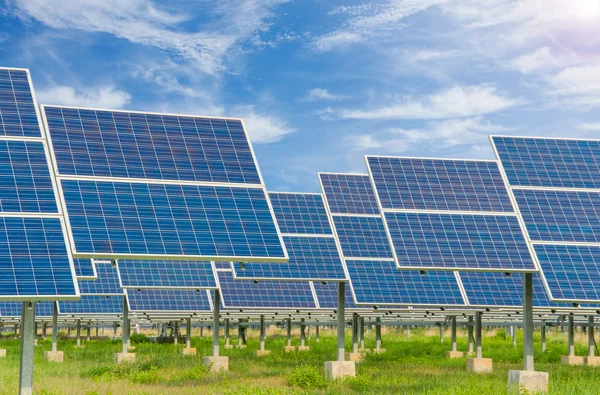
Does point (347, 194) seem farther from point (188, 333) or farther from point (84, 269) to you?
point (188, 333)

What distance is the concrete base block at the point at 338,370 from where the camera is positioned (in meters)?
28.1

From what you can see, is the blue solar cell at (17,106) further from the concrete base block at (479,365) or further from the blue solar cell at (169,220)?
the concrete base block at (479,365)

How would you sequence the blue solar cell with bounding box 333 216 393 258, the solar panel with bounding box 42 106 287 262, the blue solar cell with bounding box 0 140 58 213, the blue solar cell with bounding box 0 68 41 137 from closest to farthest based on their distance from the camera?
the blue solar cell with bounding box 0 140 58 213 → the solar panel with bounding box 42 106 287 262 → the blue solar cell with bounding box 0 68 41 137 → the blue solar cell with bounding box 333 216 393 258

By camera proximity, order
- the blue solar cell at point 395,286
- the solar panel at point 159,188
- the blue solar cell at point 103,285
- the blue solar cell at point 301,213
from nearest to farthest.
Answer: the solar panel at point 159,188, the blue solar cell at point 395,286, the blue solar cell at point 301,213, the blue solar cell at point 103,285

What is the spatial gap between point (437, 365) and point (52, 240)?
23.0 m

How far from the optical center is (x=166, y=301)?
4675 cm

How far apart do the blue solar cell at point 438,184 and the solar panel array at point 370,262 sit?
219 inches

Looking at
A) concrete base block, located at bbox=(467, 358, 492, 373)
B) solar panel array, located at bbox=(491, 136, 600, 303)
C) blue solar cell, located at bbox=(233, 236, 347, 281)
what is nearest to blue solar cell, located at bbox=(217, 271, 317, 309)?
blue solar cell, located at bbox=(233, 236, 347, 281)

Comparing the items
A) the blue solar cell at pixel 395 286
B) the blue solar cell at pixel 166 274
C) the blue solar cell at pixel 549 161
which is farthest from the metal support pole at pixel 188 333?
the blue solar cell at pixel 549 161

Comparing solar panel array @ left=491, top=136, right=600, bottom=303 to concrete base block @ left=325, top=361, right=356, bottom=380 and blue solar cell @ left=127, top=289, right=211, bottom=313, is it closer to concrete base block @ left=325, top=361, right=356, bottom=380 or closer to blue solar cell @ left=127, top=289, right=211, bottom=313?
concrete base block @ left=325, top=361, right=356, bottom=380

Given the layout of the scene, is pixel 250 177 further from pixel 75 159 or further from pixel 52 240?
pixel 52 240

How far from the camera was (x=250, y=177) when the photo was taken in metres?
24.0

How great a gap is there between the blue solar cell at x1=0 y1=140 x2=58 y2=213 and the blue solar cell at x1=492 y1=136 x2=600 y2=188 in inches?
627

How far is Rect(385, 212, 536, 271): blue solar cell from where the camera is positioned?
24.6 m
